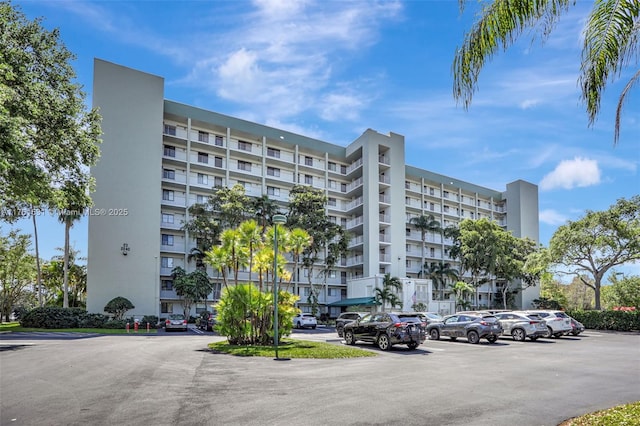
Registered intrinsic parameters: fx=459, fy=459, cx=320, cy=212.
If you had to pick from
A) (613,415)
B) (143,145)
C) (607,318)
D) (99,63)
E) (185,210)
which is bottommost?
(607,318)

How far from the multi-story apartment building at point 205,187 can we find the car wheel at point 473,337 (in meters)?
28.7

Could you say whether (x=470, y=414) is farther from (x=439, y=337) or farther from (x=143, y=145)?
(x=143, y=145)

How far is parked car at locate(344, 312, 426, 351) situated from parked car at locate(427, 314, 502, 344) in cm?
539

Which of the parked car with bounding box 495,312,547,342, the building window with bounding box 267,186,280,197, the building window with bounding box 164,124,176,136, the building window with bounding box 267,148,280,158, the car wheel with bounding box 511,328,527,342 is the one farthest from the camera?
the building window with bounding box 267,148,280,158

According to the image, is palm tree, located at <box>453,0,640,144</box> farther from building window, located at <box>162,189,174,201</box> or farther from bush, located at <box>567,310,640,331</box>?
building window, located at <box>162,189,174,201</box>

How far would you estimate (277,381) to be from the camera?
11.2m

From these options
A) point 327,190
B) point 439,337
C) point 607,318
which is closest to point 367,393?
point 439,337

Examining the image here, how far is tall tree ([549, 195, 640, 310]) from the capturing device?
3872cm

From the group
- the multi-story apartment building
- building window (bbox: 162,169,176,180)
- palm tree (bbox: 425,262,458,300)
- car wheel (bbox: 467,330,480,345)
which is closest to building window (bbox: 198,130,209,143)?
the multi-story apartment building

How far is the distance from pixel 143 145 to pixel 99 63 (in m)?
9.53

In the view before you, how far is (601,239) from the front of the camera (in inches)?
1545

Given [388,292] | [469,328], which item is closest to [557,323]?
[469,328]

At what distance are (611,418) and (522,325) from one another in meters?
21.0

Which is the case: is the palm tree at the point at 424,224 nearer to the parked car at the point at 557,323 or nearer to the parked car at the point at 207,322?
the parked car at the point at 207,322
